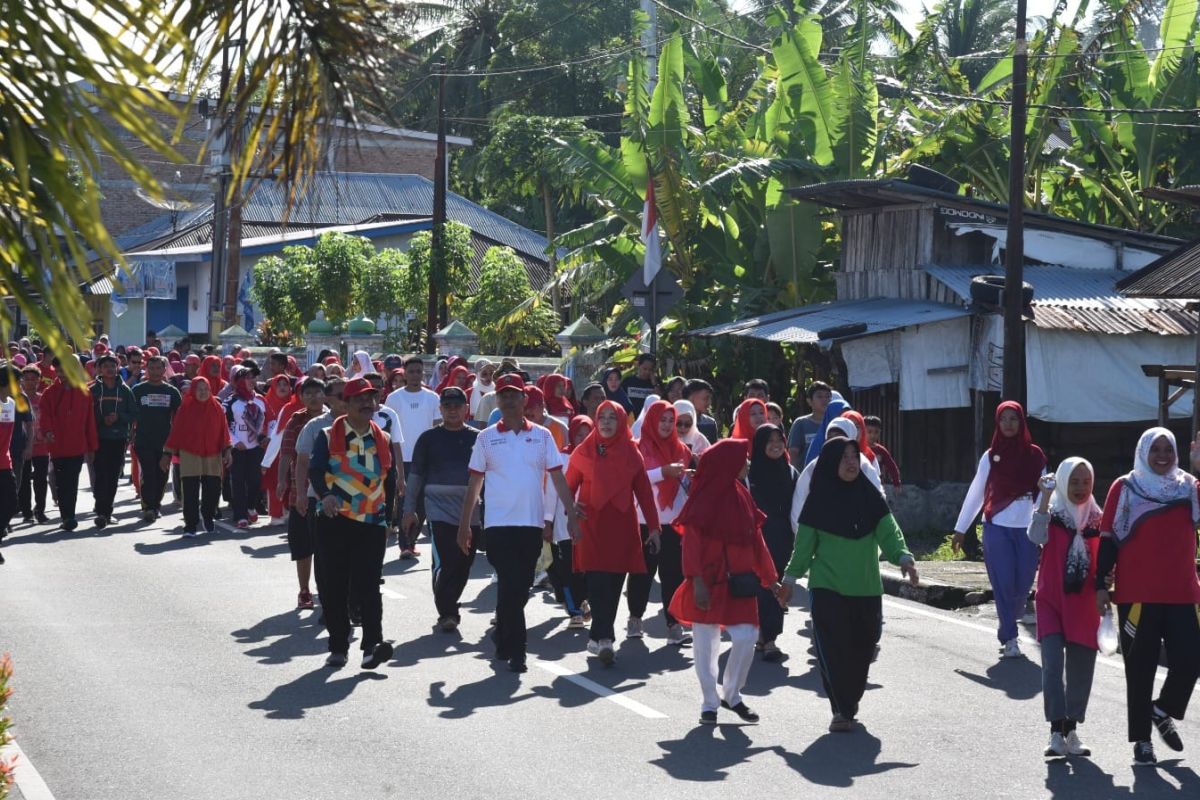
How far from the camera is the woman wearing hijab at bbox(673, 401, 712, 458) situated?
12.9 m

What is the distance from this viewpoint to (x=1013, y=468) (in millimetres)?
11664

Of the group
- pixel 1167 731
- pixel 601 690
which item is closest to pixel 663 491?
pixel 601 690

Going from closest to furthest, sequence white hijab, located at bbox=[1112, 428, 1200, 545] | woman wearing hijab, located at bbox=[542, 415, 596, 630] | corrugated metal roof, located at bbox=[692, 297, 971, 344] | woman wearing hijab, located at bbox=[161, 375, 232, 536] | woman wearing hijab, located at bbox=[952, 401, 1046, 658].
A: white hijab, located at bbox=[1112, 428, 1200, 545] < woman wearing hijab, located at bbox=[952, 401, 1046, 658] < woman wearing hijab, located at bbox=[542, 415, 596, 630] < woman wearing hijab, located at bbox=[161, 375, 232, 536] < corrugated metal roof, located at bbox=[692, 297, 971, 344]

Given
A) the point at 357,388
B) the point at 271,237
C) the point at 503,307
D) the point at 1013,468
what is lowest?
the point at 1013,468

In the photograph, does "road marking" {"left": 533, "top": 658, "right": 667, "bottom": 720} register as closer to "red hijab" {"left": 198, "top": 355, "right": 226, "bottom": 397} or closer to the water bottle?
the water bottle

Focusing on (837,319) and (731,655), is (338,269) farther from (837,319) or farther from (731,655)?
(731,655)

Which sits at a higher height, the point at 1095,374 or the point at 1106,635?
the point at 1095,374

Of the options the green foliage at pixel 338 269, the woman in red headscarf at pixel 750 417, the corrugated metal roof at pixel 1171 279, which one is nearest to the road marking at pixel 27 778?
the woman in red headscarf at pixel 750 417

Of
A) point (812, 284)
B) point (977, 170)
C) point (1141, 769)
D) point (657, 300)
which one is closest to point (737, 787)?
point (1141, 769)

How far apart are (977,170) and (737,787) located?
2090cm

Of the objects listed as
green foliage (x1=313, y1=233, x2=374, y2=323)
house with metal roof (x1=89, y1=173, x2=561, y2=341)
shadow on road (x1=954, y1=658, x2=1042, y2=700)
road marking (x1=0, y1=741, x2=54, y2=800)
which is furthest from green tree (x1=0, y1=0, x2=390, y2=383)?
house with metal roof (x1=89, y1=173, x2=561, y2=341)

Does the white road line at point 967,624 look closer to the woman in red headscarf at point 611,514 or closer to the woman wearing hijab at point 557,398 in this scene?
the woman in red headscarf at point 611,514

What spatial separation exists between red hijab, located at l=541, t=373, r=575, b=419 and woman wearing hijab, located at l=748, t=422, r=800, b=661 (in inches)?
154

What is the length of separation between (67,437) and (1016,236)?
10.6 metres
